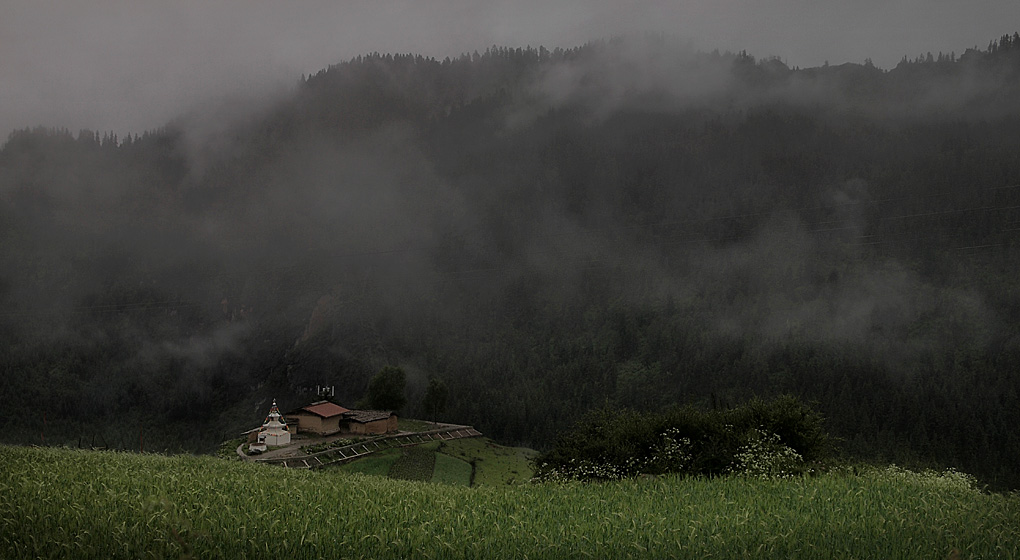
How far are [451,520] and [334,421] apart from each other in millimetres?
100719

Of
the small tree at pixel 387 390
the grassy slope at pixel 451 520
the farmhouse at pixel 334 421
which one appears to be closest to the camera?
the grassy slope at pixel 451 520

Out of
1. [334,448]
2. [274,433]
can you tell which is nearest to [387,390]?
[334,448]

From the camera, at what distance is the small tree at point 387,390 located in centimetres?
13000

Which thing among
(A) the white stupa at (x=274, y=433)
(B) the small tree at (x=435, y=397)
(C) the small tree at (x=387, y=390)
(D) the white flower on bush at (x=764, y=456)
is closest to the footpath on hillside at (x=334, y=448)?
(A) the white stupa at (x=274, y=433)

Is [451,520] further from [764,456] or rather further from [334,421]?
[334,421]

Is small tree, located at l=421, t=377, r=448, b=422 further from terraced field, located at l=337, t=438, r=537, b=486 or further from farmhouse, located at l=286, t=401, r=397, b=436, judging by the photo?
farmhouse, located at l=286, t=401, r=397, b=436

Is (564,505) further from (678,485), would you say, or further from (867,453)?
(867,453)

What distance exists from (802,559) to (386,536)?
5184mm

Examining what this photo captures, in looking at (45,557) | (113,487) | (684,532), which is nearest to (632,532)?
(684,532)

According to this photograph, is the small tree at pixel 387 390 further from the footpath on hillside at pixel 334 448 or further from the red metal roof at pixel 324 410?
the red metal roof at pixel 324 410

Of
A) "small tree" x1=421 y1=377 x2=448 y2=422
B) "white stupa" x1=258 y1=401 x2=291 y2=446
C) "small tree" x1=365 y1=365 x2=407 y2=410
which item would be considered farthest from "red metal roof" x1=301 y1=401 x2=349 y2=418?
"small tree" x1=421 y1=377 x2=448 y2=422

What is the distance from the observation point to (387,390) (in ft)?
429

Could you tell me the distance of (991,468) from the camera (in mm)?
150000

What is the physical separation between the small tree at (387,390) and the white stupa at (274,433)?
3802 centimetres
